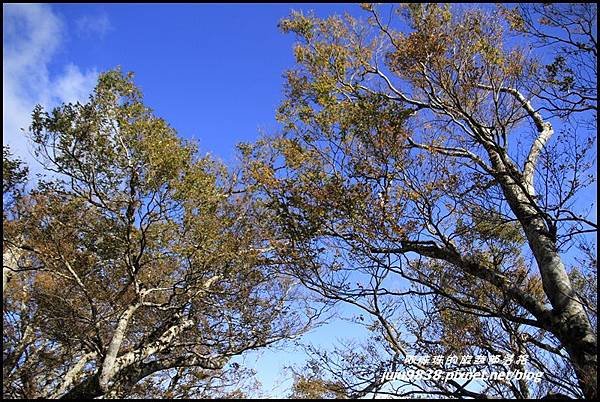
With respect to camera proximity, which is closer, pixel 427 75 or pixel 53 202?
pixel 427 75

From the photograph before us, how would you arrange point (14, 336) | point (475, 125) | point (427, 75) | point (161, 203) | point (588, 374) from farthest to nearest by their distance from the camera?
point (14, 336)
point (161, 203)
point (427, 75)
point (475, 125)
point (588, 374)

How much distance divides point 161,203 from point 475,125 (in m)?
4.95

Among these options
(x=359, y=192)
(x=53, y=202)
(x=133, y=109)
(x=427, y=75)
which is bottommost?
(x=359, y=192)

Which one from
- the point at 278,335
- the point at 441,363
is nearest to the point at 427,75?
the point at 441,363

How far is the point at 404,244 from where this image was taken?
20.0 feet

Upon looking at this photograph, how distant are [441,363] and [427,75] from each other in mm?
4107

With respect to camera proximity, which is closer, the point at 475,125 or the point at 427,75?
the point at 475,125

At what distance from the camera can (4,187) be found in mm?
6812

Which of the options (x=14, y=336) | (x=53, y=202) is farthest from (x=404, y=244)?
(x=14, y=336)

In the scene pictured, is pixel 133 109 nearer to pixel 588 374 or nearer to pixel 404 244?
pixel 404 244

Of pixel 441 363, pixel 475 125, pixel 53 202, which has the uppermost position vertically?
pixel 53 202

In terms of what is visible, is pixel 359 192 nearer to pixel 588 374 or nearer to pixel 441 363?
pixel 441 363

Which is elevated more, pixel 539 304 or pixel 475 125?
pixel 475 125

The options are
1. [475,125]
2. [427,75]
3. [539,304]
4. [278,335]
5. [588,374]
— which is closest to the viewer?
[588,374]
